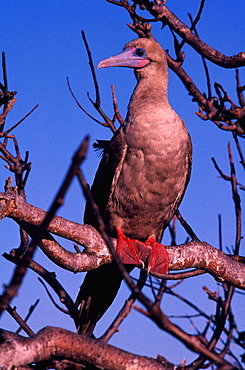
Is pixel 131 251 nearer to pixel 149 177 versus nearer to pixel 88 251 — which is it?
pixel 88 251

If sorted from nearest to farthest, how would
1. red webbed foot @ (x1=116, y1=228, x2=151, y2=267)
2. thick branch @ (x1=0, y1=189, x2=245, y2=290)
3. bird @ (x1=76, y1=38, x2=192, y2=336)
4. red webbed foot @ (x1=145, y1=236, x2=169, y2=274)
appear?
thick branch @ (x1=0, y1=189, x2=245, y2=290) → red webbed foot @ (x1=145, y1=236, x2=169, y2=274) → red webbed foot @ (x1=116, y1=228, x2=151, y2=267) → bird @ (x1=76, y1=38, x2=192, y2=336)

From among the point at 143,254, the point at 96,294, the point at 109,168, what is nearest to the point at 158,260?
the point at 143,254

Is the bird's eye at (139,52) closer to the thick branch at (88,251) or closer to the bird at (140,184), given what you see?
the bird at (140,184)

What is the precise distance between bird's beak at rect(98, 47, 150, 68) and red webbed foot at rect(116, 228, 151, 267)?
188cm

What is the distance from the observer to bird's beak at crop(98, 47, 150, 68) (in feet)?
17.7

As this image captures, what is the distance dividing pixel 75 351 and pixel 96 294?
2261mm

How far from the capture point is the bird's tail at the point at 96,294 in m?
4.71

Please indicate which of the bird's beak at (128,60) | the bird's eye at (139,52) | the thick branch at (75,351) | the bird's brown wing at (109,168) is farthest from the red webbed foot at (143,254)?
the bird's eye at (139,52)

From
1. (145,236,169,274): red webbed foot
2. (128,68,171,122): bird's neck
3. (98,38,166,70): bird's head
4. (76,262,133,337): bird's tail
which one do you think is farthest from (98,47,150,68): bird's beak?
(76,262,133,337): bird's tail

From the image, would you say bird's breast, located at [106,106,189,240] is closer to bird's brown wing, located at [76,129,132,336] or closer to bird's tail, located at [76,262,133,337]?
bird's brown wing, located at [76,129,132,336]

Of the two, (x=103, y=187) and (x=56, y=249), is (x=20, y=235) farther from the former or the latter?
(x=103, y=187)

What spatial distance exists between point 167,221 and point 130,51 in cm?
194

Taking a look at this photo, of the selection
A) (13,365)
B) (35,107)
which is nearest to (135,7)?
(35,107)

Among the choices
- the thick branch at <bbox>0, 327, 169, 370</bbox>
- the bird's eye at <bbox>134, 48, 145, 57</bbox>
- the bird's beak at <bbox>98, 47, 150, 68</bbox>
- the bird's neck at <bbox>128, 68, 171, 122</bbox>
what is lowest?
the thick branch at <bbox>0, 327, 169, 370</bbox>
